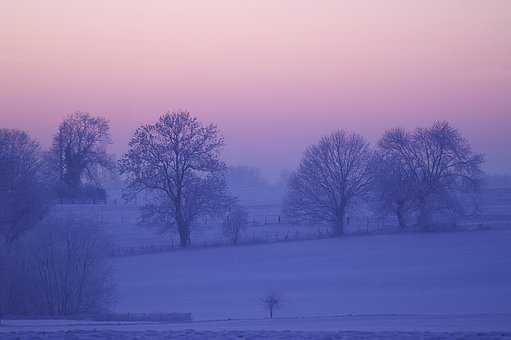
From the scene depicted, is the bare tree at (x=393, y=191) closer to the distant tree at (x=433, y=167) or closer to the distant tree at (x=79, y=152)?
the distant tree at (x=433, y=167)

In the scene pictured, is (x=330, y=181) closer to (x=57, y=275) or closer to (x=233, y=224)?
(x=233, y=224)

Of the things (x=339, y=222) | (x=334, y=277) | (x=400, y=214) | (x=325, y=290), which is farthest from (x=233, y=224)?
(x=325, y=290)

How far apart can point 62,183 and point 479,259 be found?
36.3 meters

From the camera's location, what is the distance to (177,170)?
50031 millimetres

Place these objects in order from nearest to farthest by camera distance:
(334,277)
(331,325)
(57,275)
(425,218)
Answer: (331,325) < (57,275) < (334,277) < (425,218)

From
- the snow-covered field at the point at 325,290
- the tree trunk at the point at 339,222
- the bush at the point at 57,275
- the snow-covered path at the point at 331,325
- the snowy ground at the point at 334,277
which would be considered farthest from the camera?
the tree trunk at the point at 339,222

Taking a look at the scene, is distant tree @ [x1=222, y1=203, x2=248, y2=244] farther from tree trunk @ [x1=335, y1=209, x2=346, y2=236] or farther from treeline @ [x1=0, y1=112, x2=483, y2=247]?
tree trunk @ [x1=335, y1=209, x2=346, y2=236]

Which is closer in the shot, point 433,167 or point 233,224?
point 233,224

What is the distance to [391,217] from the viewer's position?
223 feet

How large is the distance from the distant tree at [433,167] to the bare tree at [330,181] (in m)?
2.70

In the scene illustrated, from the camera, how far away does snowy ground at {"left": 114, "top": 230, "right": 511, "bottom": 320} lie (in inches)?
1136

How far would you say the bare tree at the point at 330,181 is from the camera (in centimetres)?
5809

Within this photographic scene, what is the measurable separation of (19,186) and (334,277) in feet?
75.9

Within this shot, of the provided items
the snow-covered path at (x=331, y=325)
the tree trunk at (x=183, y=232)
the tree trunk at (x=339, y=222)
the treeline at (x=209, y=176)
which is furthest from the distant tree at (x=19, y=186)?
the tree trunk at (x=339, y=222)
